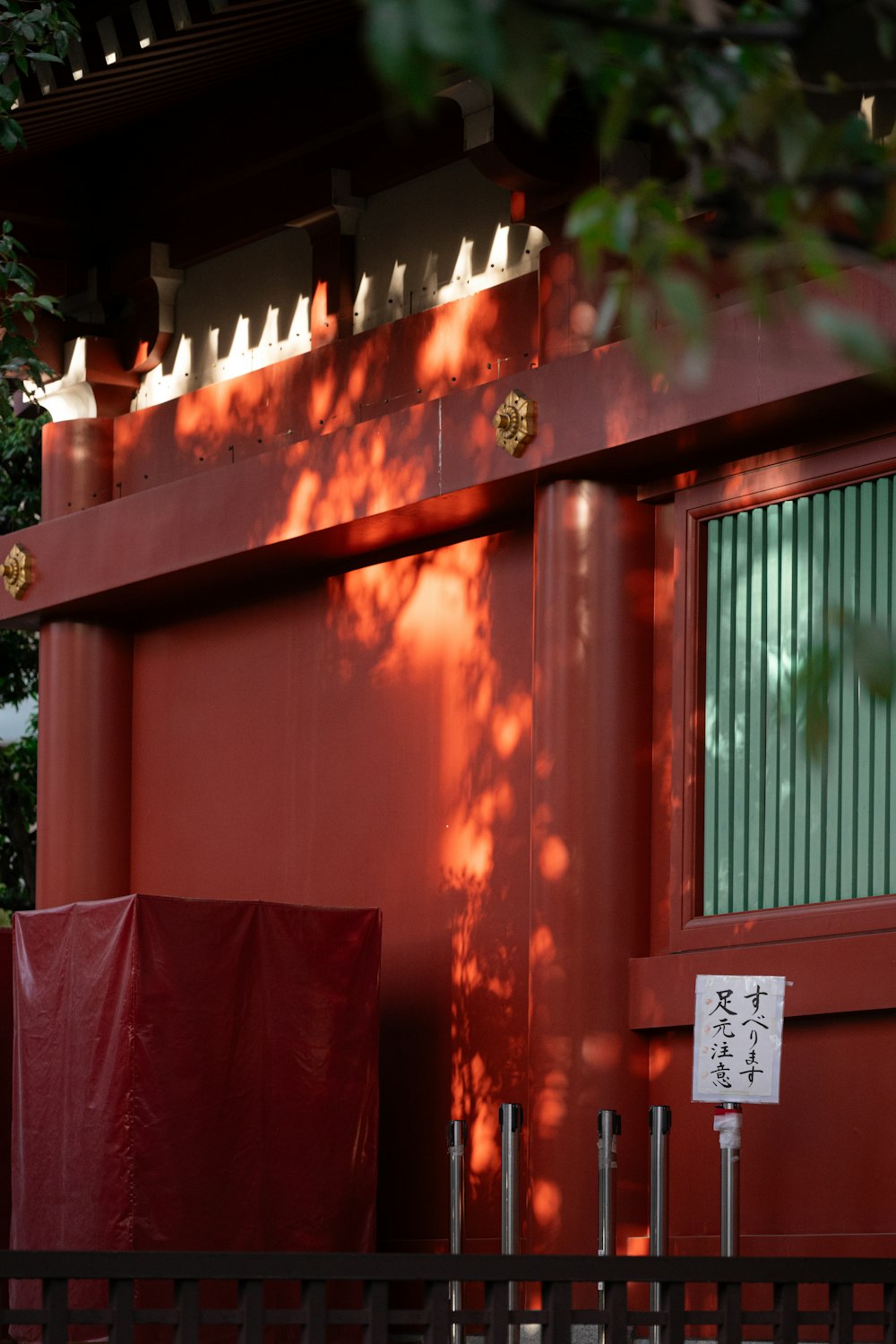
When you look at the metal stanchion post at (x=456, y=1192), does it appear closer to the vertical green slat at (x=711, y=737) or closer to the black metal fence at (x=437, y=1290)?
the vertical green slat at (x=711, y=737)

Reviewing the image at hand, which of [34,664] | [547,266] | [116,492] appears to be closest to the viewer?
[547,266]

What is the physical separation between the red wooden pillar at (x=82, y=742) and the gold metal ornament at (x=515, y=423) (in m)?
2.83

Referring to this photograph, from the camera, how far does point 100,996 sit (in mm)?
7277

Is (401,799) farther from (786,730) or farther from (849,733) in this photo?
(849,733)

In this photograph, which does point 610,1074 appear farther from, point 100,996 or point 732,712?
point 100,996

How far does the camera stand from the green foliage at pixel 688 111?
5.89 ft

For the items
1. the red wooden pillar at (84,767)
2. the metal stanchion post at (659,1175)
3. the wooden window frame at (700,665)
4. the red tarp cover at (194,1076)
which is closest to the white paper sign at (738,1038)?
the metal stanchion post at (659,1175)

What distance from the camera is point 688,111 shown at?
2.14 metres

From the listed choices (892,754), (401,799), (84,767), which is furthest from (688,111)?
(84,767)

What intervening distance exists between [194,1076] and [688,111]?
18.3ft

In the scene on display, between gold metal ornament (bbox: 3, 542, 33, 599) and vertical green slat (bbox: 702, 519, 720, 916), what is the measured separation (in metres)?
3.67

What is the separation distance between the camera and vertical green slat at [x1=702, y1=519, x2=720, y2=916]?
23.4 feet

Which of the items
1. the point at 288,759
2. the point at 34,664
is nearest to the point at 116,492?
the point at 288,759

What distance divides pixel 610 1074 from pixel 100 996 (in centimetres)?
184
